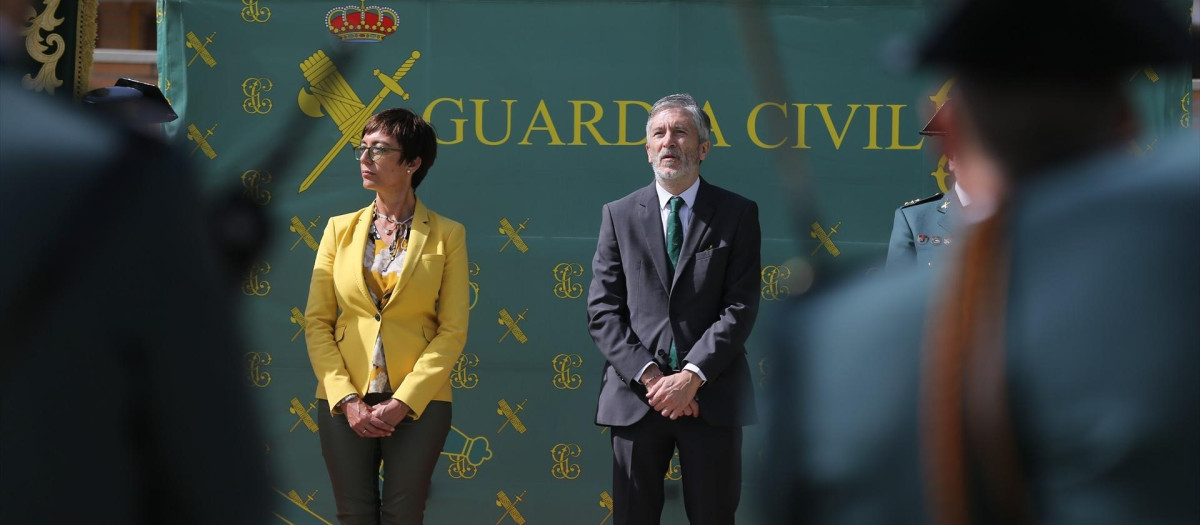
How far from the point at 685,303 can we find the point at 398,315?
102 cm

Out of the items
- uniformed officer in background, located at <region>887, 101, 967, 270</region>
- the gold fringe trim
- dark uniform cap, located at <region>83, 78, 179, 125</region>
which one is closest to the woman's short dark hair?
dark uniform cap, located at <region>83, 78, 179, 125</region>

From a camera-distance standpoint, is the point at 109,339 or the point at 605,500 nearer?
the point at 109,339

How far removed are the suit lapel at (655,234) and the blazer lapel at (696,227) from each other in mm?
51

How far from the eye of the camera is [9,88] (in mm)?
1306

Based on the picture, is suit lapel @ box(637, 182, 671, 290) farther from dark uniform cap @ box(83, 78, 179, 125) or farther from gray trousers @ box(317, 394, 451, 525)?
dark uniform cap @ box(83, 78, 179, 125)

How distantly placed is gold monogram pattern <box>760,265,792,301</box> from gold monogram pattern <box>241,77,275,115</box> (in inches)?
87.0

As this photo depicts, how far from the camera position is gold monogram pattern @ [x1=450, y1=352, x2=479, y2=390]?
16.8ft

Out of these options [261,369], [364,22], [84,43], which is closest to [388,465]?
[261,369]

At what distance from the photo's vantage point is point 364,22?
513 centimetres

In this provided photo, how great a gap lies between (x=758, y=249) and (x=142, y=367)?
10.6 feet

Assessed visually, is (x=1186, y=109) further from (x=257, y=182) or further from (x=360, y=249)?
(x=257, y=182)

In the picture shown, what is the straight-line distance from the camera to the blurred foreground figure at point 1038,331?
3.45 ft

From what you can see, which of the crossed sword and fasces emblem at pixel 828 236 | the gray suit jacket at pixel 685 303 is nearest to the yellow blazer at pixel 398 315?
the gray suit jacket at pixel 685 303

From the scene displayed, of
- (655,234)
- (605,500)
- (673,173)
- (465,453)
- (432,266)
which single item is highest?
(673,173)
